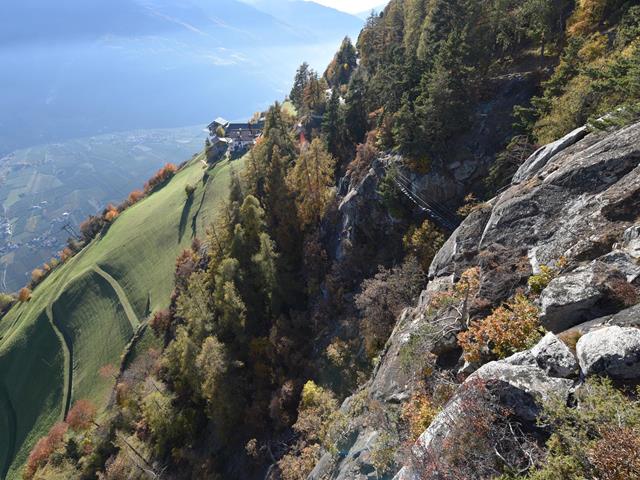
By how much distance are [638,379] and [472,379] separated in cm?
454

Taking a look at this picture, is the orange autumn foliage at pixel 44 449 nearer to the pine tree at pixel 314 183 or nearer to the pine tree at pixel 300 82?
the pine tree at pixel 314 183

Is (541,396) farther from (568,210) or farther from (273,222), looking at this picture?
(273,222)

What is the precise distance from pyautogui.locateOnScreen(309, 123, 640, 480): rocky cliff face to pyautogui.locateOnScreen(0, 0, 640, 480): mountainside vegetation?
0.40ft

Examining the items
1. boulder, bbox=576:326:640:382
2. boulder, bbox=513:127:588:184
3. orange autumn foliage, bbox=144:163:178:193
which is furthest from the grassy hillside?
boulder, bbox=576:326:640:382

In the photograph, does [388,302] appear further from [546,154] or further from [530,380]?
[530,380]

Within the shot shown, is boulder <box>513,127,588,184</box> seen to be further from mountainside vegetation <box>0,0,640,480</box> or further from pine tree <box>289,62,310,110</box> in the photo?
pine tree <box>289,62,310,110</box>

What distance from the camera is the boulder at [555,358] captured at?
36.1 ft

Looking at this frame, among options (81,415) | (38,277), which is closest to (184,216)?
(81,415)

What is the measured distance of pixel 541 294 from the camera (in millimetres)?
14969

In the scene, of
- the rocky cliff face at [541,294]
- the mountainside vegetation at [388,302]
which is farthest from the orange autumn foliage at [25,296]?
the rocky cliff face at [541,294]

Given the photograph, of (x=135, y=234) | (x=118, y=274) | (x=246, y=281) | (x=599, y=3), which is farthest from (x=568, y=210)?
(x=135, y=234)

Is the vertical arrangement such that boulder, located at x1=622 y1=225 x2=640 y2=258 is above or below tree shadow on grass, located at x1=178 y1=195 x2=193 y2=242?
above

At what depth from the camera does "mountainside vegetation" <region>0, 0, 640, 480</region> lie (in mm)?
11836

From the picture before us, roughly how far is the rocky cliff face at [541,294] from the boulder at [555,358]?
0.03 m
